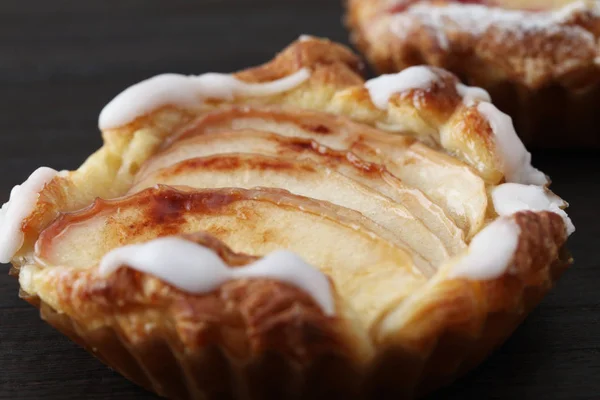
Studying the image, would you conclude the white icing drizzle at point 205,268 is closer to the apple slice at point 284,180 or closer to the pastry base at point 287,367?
the pastry base at point 287,367

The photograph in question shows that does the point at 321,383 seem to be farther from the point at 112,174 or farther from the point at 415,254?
the point at 112,174

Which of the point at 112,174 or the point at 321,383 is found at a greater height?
the point at 112,174

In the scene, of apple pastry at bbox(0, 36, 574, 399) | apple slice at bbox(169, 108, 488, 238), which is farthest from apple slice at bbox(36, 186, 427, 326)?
apple slice at bbox(169, 108, 488, 238)

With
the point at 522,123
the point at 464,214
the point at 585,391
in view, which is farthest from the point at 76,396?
the point at 522,123

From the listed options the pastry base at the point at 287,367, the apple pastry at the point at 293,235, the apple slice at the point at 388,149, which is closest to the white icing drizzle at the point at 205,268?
the apple pastry at the point at 293,235

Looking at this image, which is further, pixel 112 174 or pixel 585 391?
pixel 112 174

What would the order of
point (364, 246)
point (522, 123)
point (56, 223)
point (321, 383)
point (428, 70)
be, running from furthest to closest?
point (522, 123) < point (428, 70) < point (56, 223) < point (364, 246) < point (321, 383)

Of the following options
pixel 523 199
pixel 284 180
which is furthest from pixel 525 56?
pixel 284 180

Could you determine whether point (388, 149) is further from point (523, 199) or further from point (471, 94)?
point (523, 199)
